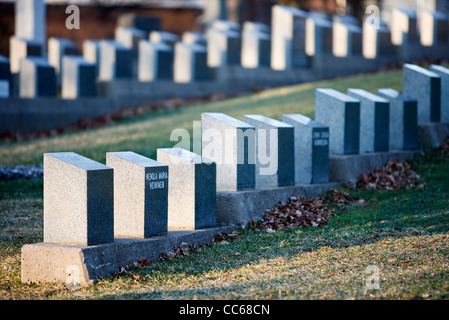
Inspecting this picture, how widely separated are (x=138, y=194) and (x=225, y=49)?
15574 millimetres

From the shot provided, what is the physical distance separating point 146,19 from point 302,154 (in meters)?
19.4

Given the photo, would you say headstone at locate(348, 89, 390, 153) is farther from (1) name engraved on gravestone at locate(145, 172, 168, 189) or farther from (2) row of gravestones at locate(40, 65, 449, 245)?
(1) name engraved on gravestone at locate(145, 172, 168, 189)

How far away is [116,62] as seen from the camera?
2202 cm

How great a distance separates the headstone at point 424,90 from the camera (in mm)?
13828

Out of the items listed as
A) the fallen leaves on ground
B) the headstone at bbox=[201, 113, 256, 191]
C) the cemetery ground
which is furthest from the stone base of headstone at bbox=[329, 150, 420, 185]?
the headstone at bbox=[201, 113, 256, 191]

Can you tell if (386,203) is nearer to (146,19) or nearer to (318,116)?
(318,116)

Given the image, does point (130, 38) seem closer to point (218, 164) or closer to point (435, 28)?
point (435, 28)

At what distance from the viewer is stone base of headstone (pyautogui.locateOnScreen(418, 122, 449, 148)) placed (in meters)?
13.6

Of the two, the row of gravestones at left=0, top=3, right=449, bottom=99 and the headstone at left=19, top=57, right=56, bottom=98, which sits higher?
the row of gravestones at left=0, top=3, right=449, bottom=99

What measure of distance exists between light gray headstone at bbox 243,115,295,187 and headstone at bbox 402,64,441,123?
457cm

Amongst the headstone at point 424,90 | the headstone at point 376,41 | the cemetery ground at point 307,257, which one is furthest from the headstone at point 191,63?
the cemetery ground at point 307,257

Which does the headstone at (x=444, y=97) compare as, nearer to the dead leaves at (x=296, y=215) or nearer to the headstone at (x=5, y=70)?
the dead leaves at (x=296, y=215)

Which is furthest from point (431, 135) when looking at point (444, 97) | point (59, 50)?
point (59, 50)

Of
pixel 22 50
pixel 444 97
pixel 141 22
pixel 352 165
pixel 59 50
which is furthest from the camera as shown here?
pixel 141 22
